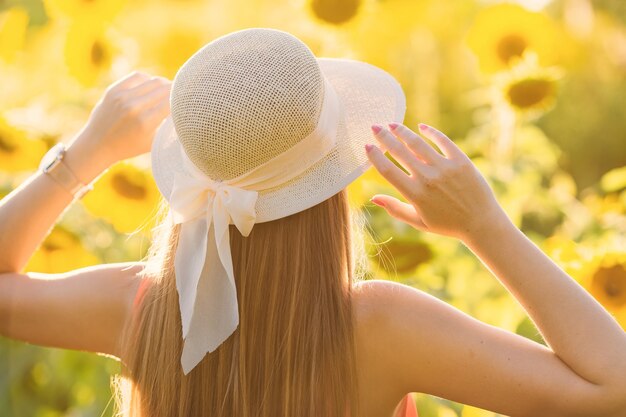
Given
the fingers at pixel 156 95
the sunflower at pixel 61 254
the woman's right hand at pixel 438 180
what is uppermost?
the woman's right hand at pixel 438 180

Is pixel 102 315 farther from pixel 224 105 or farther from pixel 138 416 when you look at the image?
pixel 224 105

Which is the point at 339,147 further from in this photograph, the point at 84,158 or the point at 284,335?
the point at 84,158

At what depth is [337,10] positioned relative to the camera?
1.94 metres

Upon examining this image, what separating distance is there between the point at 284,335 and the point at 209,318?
3.6 inches

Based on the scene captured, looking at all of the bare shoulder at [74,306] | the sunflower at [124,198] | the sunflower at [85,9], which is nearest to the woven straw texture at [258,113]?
the bare shoulder at [74,306]

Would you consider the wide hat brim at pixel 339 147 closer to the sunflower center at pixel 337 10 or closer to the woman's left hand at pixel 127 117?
the woman's left hand at pixel 127 117

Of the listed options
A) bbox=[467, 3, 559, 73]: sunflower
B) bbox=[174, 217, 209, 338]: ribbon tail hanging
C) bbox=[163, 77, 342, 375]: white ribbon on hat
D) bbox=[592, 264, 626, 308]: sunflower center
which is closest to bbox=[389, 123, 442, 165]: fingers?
bbox=[163, 77, 342, 375]: white ribbon on hat

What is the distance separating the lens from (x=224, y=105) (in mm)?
926

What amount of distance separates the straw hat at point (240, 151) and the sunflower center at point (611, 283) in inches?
23.2

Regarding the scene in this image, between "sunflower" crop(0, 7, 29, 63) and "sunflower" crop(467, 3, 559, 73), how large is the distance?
111cm

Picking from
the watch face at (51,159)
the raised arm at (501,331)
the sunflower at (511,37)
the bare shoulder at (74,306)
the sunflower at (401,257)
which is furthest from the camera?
the sunflower at (511,37)

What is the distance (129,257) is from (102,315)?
774 mm

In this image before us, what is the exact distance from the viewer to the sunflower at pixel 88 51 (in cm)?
207

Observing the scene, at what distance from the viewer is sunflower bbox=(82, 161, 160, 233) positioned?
1886 millimetres
